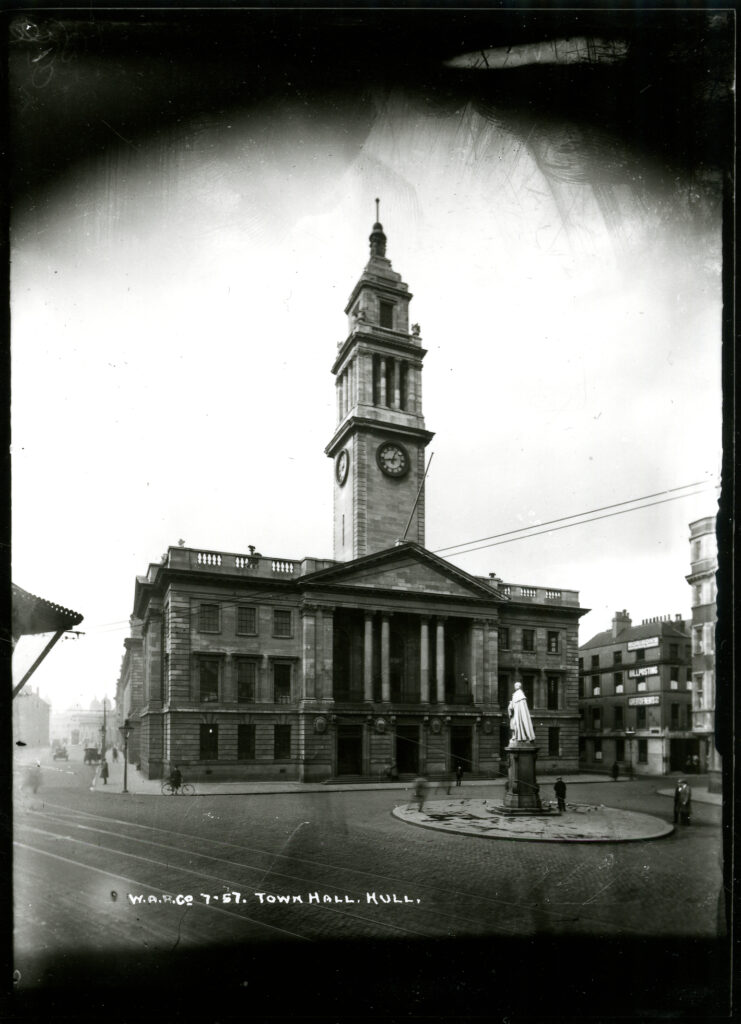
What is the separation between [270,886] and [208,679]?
292 centimetres

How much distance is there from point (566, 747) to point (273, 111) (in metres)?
10.2

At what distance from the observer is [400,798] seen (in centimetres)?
904

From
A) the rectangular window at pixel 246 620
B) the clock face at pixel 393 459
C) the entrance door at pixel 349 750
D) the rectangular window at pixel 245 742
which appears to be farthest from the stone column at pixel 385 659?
the clock face at pixel 393 459

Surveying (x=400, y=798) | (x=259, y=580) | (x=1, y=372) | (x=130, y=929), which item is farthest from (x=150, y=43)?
(x=400, y=798)

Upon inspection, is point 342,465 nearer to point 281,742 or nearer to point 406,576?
point 406,576

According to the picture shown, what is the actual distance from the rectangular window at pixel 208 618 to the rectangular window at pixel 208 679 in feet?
1.42

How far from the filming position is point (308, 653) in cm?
945

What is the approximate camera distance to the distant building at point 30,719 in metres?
6.36

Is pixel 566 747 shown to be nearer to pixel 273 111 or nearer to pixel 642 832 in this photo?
pixel 642 832

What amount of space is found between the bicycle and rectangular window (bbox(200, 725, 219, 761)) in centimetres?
38

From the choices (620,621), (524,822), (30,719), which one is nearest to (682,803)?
(620,621)

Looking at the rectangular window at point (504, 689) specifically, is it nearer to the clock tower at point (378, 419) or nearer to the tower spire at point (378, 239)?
the clock tower at point (378, 419)

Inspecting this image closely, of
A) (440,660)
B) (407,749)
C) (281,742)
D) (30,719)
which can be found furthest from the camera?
(407,749)

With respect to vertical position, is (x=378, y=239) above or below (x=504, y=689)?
above
